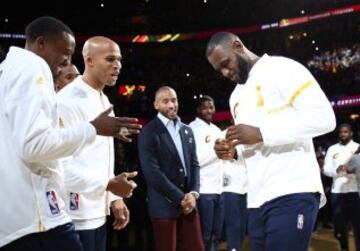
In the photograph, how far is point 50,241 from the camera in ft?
7.29

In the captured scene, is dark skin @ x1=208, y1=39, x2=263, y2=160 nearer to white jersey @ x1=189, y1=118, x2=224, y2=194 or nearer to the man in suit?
the man in suit

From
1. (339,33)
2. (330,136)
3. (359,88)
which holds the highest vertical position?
(339,33)

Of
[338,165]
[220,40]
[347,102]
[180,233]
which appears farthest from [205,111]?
[347,102]

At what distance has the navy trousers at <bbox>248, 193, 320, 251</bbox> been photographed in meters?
2.64

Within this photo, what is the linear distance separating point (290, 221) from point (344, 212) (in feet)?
17.9

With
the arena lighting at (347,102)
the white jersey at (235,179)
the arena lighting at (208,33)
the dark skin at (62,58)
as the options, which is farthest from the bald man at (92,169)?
the arena lighting at (208,33)

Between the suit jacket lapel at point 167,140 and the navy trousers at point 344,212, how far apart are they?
12.4 feet

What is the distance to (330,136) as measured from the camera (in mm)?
17734

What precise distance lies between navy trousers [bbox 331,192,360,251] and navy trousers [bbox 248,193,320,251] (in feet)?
16.8

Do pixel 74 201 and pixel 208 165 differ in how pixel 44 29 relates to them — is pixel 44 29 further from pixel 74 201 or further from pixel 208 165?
pixel 208 165

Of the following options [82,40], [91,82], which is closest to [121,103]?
[82,40]

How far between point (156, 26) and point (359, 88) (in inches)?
438

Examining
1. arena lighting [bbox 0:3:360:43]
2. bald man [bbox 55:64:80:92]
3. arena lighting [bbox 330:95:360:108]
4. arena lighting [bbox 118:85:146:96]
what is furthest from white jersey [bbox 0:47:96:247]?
arena lighting [bbox 0:3:360:43]

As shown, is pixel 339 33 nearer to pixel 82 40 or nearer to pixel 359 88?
pixel 359 88
